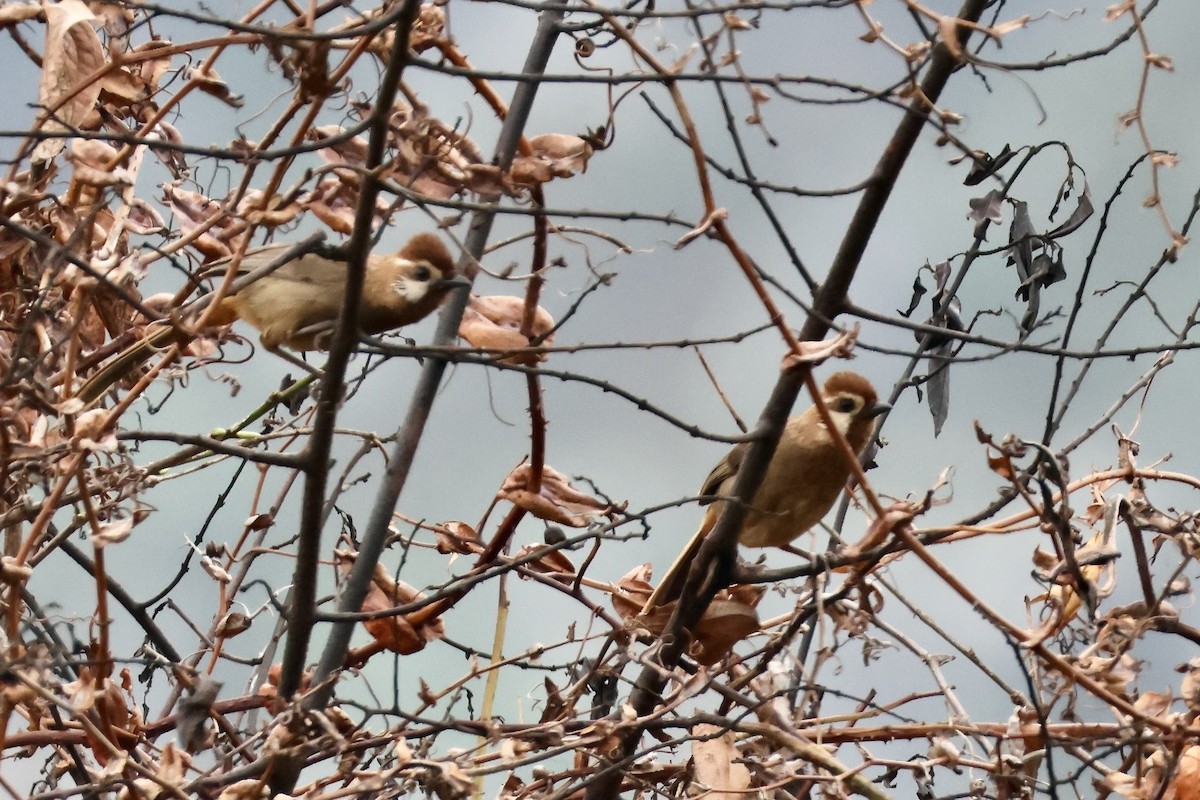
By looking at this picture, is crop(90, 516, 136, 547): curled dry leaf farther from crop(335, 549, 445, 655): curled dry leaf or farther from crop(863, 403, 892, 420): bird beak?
crop(863, 403, 892, 420): bird beak

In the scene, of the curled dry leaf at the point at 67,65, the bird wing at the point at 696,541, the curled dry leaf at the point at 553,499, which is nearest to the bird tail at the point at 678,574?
the bird wing at the point at 696,541

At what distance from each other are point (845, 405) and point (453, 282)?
1259 mm

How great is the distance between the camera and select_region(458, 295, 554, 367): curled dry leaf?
3215mm

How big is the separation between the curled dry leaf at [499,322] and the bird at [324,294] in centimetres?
15

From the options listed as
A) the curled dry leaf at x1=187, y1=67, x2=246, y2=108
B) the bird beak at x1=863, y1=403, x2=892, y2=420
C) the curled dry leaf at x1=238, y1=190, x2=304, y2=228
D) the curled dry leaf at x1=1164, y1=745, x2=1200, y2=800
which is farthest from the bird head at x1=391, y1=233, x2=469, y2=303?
the curled dry leaf at x1=1164, y1=745, x2=1200, y2=800

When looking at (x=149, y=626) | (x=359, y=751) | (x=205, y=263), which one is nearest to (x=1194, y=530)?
(x=359, y=751)

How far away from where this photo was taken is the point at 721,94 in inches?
91.0

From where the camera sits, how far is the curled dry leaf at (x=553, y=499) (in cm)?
316

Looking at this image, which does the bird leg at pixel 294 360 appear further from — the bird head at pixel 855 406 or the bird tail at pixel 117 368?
the bird head at pixel 855 406

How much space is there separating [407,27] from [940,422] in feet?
6.84

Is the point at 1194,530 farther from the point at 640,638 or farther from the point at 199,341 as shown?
the point at 199,341

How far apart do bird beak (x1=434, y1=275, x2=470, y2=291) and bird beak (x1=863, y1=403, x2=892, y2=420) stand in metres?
1.28

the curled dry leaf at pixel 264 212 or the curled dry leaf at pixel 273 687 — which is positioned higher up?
the curled dry leaf at pixel 264 212

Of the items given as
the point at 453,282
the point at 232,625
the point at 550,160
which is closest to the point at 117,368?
the point at 232,625
